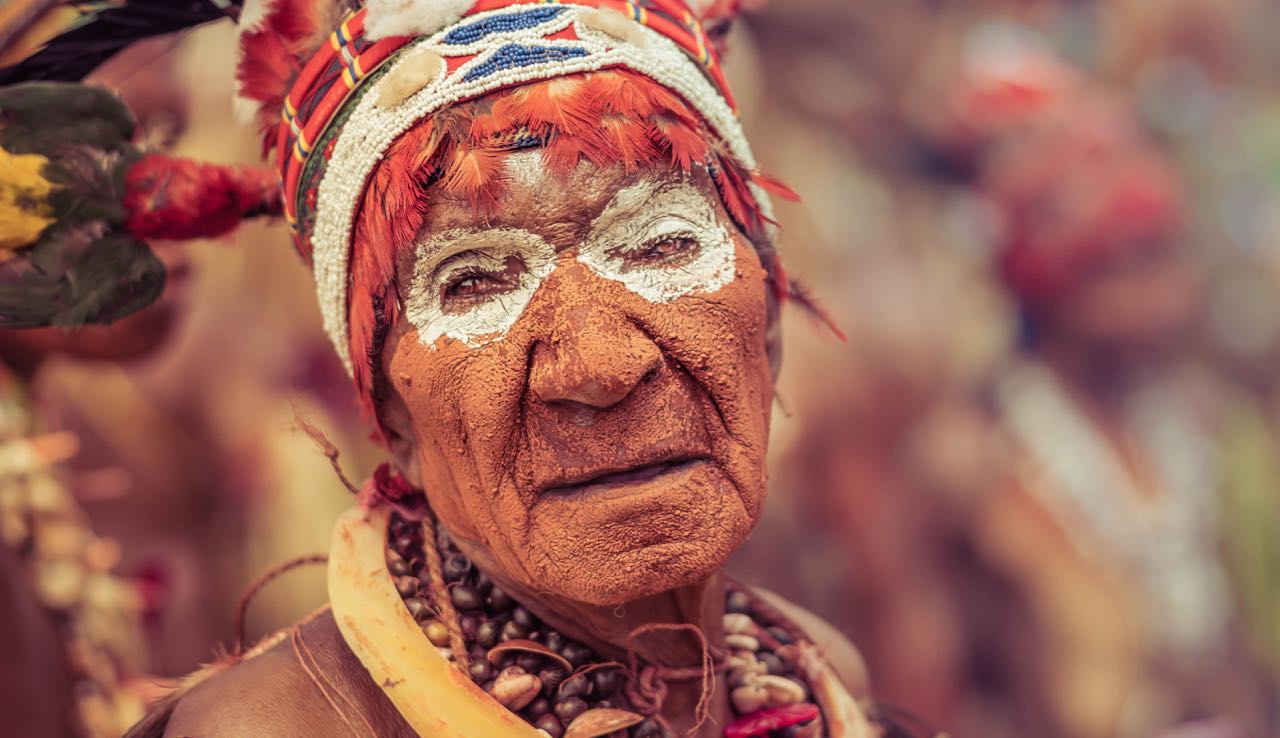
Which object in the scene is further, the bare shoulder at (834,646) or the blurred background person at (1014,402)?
the blurred background person at (1014,402)

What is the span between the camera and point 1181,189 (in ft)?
23.8

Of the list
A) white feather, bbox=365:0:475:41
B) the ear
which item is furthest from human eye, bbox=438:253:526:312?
white feather, bbox=365:0:475:41

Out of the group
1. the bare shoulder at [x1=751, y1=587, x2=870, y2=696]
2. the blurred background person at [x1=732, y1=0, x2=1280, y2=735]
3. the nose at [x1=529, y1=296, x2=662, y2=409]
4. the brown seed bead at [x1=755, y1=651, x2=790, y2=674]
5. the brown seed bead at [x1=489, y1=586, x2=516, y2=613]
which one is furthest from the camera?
the blurred background person at [x1=732, y1=0, x2=1280, y2=735]

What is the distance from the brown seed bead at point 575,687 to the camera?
193cm

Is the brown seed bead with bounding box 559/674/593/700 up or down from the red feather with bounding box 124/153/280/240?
down

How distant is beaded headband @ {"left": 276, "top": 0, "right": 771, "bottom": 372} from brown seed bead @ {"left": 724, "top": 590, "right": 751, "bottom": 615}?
765 mm

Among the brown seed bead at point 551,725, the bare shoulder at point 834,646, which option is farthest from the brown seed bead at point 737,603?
the brown seed bead at point 551,725

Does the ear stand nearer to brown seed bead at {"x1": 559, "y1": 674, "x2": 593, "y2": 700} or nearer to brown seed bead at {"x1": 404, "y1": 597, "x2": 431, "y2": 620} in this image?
brown seed bead at {"x1": 404, "y1": 597, "x2": 431, "y2": 620}

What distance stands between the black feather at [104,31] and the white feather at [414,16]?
1.49 ft

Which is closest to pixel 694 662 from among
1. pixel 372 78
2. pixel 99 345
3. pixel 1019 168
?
pixel 372 78

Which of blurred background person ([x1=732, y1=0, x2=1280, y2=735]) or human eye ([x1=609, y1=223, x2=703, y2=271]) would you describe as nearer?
human eye ([x1=609, y1=223, x2=703, y2=271])

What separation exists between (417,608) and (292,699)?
22 centimetres

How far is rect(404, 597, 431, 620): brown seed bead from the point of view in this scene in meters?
1.95

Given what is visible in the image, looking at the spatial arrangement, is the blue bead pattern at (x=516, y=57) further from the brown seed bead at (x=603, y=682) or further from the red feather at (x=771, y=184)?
the brown seed bead at (x=603, y=682)
